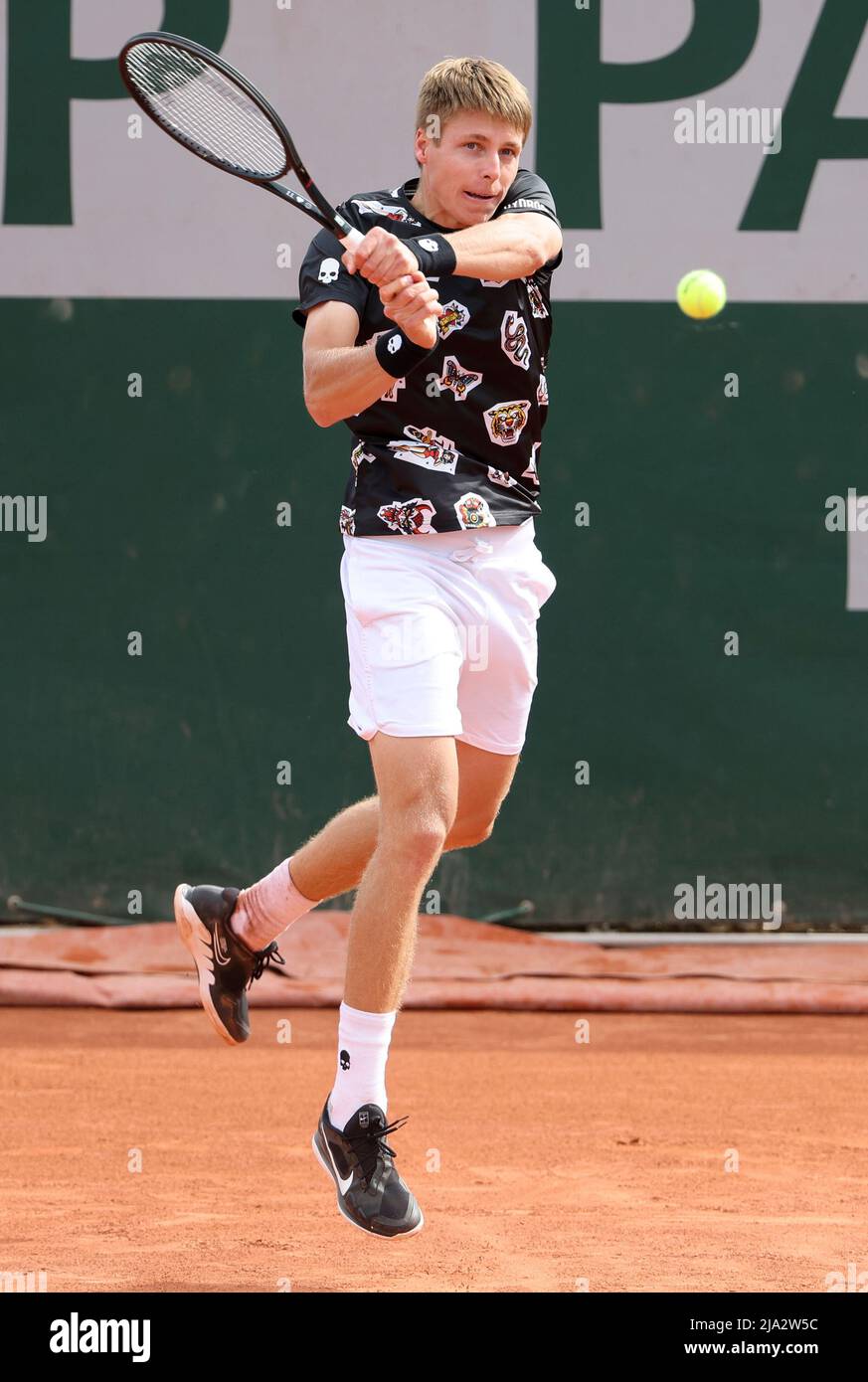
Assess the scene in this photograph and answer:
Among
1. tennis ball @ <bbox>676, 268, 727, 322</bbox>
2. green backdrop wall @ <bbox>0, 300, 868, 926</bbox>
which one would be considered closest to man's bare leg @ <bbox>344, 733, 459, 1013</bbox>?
green backdrop wall @ <bbox>0, 300, 868, 926</bbox>

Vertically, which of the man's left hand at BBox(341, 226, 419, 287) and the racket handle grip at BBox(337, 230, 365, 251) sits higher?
the racket handle grip at BBox(337, 230, 365, 251)

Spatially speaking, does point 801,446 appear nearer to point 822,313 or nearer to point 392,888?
point 822,313

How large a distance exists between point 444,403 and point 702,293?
348cm

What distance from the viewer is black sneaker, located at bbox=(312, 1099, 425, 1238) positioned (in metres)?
2.89

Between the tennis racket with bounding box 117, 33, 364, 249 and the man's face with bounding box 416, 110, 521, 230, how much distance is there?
0.18 meters

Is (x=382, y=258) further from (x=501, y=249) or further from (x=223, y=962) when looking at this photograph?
(x=223, y=962)

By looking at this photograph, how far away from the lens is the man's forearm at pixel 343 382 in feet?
9.45

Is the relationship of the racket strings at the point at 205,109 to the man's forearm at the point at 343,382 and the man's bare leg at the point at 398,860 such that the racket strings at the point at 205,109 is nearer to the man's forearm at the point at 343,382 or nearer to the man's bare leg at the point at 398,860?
the man's forearm at the point at 343,382

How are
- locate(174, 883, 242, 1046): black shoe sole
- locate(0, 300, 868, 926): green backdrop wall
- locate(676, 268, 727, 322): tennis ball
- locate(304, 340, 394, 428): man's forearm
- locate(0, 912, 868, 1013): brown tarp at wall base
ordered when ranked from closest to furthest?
1. locate(304, 340, 394, 428): man's forearm
2. locate(174, 883, 242, 1046): black shoe sole
3. locate(0, 912, 868, 1013): brown tarp at wall base
4. locate(676, 268, 727, 322): tennis ball
5. locate(0, 300, 868, 926): green backdrop wall

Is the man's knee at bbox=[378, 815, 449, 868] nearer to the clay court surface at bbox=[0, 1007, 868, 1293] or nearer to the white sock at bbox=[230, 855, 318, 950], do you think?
the white sock at bbox=[230, 855, 318, 950]

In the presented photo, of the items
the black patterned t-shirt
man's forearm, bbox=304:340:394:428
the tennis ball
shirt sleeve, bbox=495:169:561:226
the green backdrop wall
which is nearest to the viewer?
man's forearm, bbox=304:340:394:428

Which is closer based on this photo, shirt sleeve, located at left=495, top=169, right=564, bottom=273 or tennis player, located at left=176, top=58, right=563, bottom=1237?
tennis player, located at left=176, top=58, right=563, bottom=1237

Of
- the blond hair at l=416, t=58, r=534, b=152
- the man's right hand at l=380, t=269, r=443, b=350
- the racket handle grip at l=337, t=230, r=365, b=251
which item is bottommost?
the man's right hand at l=380, t=269, r=443, b=350

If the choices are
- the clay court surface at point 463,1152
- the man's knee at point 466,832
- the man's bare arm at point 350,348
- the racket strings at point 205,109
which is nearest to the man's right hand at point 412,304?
the man's bare arm at point 350,348
